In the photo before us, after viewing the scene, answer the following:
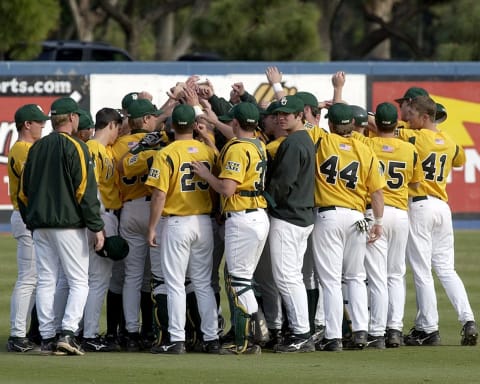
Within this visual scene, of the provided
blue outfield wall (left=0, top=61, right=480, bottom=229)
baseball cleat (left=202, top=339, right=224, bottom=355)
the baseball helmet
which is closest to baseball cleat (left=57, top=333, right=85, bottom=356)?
baseball cleat (left=202, top=339, right=224, bottom=355)

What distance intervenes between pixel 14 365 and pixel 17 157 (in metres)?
1.87

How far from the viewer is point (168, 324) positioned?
10086 millimetres

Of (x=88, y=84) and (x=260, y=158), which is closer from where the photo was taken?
(x=260, y=158)

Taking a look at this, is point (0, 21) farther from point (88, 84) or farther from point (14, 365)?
point (14, 365)

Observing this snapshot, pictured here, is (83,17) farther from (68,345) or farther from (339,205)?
(68,345)

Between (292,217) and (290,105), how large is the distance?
931mm

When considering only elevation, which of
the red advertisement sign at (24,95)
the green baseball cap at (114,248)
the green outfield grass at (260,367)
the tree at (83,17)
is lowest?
the green outfield grass at (260,367)

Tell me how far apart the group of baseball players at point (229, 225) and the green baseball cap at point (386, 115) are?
11 millimetres

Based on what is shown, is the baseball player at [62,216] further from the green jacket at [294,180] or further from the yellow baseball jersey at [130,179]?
the green jacket at [294,180]

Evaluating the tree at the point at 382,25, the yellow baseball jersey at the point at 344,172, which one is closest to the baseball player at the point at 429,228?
the yellow baseball jersey at the point at 344,172

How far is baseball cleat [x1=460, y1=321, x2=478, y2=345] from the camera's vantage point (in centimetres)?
1048

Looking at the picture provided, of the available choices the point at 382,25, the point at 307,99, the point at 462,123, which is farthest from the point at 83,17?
the point at 307,99

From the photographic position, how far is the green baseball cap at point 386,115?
10.5 meters

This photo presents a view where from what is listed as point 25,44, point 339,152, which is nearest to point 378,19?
point 25,44
